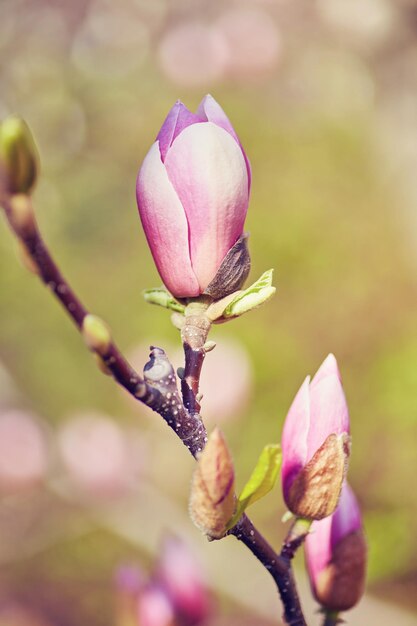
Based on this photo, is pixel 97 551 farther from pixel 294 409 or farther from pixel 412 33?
pixel 412 33

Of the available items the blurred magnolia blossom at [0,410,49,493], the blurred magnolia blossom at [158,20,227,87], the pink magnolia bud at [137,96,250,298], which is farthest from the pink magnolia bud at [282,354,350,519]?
the blurred magnolia blossom at [158,20,227,87]

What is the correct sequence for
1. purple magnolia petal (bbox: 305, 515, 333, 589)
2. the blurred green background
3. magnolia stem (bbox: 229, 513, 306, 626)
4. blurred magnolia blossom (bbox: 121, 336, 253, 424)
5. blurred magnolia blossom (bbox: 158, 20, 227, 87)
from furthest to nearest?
1. blurred magnolia blossom (bbox: 158, 20, 227, 87)
2. the blurred green background
3. blurred magnolia blossom (bbox: 121, 336, 253, 424)
4. purple magnolia petal (bbox: 305, 515, 333, 589)
5. magnolia stem (bbox: 229, 513, 306, 626)

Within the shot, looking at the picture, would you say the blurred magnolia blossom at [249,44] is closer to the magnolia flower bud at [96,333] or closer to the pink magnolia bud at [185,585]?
the pink magnolia bud at [185,585]

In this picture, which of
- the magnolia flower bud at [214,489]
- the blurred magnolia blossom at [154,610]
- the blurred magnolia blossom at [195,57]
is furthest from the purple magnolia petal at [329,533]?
the blurred magnolia blossom at [195,57]

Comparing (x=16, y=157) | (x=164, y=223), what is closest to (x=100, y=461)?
(x=164, y=223)

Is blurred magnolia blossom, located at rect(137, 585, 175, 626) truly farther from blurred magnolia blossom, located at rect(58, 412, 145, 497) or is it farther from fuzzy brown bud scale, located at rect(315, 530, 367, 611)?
blurred magnolia blossom, located at rect(58, 412, 145, 497)

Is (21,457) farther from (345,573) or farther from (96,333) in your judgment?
(96,333)

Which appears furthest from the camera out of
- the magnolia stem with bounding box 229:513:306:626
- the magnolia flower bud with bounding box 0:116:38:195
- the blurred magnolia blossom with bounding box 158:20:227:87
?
the blurred magnolia blossom with bounding box 158:20:227:87
